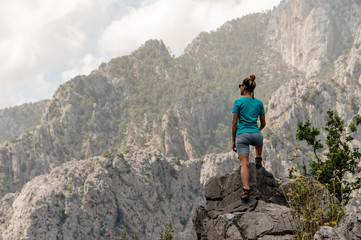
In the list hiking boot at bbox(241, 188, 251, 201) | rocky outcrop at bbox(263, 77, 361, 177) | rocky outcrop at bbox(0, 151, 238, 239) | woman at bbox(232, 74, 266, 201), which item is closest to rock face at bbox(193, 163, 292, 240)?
hiking boot at bbox(241, 188, 251, 201)

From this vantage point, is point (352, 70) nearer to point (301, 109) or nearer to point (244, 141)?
point (301, 109)

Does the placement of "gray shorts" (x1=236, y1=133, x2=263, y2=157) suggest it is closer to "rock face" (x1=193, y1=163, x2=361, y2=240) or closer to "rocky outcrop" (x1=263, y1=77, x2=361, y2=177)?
"rock face" (x1=193, y1=163, x2=361, y2=240)

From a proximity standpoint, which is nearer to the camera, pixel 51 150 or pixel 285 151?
pixel 285 151

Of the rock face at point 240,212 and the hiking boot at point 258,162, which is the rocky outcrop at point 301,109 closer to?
the rock face at point 240,212

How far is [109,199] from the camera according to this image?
351 ft

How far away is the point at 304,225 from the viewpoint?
662 cm

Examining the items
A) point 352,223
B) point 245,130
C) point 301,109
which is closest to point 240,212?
point 245,130

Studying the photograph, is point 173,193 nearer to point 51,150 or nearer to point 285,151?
point 285,151

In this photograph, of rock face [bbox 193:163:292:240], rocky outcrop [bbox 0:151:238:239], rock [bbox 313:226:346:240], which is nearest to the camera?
rock [bbox 313:226:346:240]

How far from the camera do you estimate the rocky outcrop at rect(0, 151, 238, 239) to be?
95.4 meters

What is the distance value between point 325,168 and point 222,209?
12877 millimetres

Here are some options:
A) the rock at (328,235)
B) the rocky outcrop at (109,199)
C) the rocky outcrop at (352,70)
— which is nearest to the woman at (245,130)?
the rock at (328,235)

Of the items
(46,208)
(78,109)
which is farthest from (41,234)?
(78,109)

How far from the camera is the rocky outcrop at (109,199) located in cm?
9544
